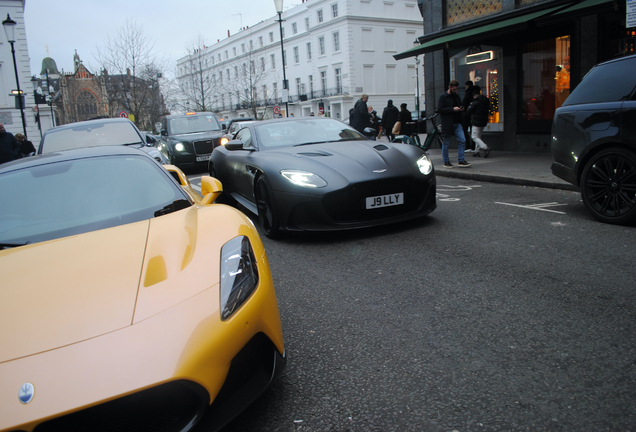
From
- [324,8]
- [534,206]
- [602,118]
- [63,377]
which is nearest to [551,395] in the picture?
[63,377]

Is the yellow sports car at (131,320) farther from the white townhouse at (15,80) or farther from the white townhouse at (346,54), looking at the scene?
the white townhouse at (346,54)

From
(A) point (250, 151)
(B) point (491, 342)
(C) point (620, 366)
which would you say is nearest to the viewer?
(C) point (620, 366)

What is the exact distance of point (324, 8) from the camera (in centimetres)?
5838

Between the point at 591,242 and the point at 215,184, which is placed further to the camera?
the point at 591,242

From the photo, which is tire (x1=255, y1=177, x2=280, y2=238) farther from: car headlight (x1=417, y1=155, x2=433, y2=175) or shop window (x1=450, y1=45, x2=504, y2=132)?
shop window (x1=450, y1=45, x2=504, y2=132)

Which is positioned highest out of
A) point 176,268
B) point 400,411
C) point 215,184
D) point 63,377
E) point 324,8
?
point 324,8

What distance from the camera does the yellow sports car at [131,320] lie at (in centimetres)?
154

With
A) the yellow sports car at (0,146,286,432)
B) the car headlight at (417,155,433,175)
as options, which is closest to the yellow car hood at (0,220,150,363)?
the yellow sports car at (0,146,286,432)

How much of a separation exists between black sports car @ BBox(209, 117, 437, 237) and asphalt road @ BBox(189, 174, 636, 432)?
30 cm

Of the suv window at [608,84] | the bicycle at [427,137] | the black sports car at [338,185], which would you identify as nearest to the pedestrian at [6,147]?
the black sports car at [338,185]

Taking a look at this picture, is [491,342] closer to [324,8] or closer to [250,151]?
[250,151]

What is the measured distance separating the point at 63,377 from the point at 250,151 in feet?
16.3

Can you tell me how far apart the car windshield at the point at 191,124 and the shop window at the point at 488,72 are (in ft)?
26.4

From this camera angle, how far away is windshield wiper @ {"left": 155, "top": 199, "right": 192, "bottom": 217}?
9.48 feet
